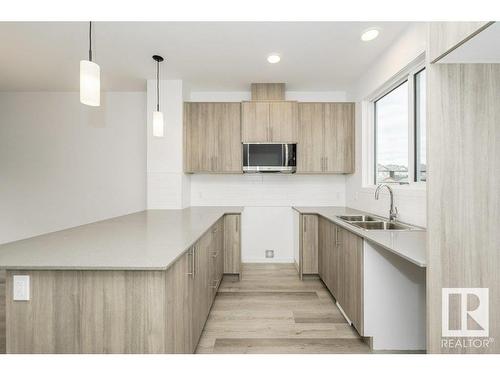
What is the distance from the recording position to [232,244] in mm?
3463

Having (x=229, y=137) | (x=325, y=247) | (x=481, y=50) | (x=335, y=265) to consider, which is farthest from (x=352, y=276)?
(x=229, y=137)

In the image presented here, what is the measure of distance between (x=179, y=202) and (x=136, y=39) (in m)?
1.99

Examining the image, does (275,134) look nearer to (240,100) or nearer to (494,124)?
(240,100)

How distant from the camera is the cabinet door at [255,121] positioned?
372cm

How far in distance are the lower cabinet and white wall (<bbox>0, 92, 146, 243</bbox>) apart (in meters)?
2.85

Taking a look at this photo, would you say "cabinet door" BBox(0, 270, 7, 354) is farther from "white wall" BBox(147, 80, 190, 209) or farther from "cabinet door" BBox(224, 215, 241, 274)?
"cabinet door" BBox(224, 215, 241, 274)

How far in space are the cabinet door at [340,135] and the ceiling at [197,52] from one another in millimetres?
370

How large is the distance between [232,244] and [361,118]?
237 cm

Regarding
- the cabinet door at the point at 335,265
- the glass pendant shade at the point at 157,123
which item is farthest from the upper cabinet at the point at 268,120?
the cabinet door at the point at 335,265

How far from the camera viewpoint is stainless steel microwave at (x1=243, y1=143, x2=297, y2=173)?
3.75m

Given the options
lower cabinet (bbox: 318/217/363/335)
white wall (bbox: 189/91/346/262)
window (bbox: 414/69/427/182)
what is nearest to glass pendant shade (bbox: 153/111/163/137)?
white wall (bbox: 189/91/346/262)

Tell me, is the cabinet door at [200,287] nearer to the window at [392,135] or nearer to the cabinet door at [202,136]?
the cabinet door at [202,136]

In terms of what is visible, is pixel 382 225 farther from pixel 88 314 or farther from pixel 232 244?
pixel 88 314

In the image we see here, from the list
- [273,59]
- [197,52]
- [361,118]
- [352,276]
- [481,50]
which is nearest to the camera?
[481,50]
